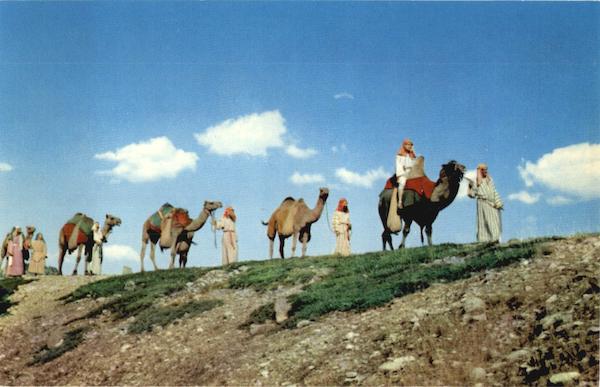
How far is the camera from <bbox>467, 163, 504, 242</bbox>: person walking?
16.8 m

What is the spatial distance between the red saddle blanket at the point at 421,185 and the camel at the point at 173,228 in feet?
30.0

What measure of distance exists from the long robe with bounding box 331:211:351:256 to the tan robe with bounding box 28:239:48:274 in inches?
526

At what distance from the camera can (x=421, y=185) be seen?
62.0 ft

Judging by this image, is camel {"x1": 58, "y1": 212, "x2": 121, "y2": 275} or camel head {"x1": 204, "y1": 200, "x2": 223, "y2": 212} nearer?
camel head {"x1": 204, "y1": 200, "x2": 223, "y2": 212}

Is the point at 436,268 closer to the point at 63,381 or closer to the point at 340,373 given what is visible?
the point at 340,373

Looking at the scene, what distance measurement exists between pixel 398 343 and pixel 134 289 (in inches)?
475

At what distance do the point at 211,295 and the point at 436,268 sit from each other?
20.6 feet

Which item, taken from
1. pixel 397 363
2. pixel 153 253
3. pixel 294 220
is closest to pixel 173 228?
pixel 153 253

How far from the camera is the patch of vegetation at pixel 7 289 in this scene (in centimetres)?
1963

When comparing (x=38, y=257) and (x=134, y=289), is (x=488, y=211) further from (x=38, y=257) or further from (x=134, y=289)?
(x=38, y=257)

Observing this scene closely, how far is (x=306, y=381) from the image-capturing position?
9.02 metres

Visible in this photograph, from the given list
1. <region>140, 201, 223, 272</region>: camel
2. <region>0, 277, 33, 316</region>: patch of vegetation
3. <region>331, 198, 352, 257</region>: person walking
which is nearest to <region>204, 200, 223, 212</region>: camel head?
<region>140, 201, 223, 272</region>: camel

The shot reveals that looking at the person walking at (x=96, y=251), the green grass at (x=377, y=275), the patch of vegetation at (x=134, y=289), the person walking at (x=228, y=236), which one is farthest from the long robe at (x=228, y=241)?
the green grass at (x=377, y=275)

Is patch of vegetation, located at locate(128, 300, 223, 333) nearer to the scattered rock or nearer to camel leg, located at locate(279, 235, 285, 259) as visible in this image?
the scattered rock
